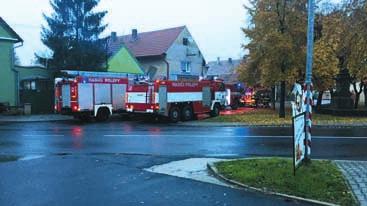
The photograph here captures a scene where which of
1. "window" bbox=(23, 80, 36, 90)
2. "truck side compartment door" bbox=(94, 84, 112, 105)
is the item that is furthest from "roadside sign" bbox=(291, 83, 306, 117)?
"window" bbox=(23, 80, 36, 90)

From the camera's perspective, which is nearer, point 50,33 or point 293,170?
point 293,170

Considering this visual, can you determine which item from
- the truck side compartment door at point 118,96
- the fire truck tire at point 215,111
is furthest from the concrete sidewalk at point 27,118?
the fire truck tire at point 215,111

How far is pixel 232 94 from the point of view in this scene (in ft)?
149

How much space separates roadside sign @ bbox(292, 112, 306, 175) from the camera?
9195 millimetres

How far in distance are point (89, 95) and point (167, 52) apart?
24.3 meters

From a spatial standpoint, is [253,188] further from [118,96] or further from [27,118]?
[27,118]

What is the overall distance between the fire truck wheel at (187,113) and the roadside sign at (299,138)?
19.8 meters

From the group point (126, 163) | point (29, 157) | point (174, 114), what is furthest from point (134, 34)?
point (126, 163)

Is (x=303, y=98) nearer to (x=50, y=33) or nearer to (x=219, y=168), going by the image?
(x=219, y=168)

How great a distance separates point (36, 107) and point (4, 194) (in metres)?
29.1

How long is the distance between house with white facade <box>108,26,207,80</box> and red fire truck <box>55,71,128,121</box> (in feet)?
66.0

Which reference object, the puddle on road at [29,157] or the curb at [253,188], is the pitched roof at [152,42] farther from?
the curb at [253,188]

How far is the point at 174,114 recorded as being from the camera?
29.1 meters

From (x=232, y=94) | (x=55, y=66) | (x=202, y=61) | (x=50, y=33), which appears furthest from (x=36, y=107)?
(x=202, y=61)
